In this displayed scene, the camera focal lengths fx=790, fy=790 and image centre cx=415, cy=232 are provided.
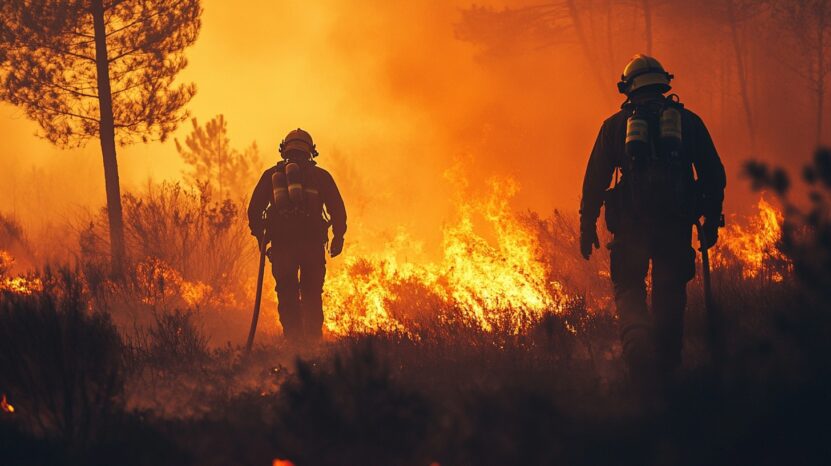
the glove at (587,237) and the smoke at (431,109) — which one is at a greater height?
the smoke at (431,109)

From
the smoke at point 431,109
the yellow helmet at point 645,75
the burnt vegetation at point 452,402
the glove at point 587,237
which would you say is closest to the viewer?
the burnt vegetation at point 452,402

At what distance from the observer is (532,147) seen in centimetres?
2808

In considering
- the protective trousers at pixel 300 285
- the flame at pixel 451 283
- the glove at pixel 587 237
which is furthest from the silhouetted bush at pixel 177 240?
the glove at pixel 587 237

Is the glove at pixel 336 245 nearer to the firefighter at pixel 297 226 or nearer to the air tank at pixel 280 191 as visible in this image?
the firefighter at pixel 297 226

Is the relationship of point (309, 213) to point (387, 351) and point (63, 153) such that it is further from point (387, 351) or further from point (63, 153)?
point (63, 153)

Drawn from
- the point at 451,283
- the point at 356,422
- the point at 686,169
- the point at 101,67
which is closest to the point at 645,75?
the point at 686,169

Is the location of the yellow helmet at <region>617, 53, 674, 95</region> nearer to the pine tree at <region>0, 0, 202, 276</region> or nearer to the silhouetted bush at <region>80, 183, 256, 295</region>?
the pine tree at <region>0, 0, 202, 276</region>

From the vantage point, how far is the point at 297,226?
7.40 meters

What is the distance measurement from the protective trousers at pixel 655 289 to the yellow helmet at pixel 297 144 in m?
3.52

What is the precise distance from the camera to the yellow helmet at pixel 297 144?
7.46 m

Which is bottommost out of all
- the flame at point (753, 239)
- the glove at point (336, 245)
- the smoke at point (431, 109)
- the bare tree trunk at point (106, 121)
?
the glove at point (336, 245)

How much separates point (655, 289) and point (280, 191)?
3.74m

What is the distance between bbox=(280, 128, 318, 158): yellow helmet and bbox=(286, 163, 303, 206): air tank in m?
0.22

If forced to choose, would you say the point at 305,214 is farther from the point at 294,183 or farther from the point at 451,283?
the point at 451,283
